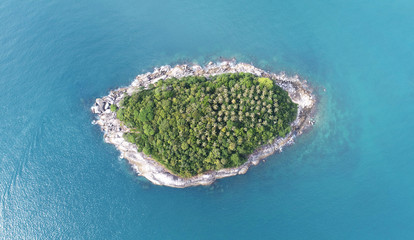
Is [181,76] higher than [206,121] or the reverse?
higher

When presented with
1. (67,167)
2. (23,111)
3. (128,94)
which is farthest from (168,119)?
(23,111)

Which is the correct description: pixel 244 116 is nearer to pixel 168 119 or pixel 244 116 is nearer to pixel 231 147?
pixel 231 147

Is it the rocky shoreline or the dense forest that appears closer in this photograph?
the dense forest

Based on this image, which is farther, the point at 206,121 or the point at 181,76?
the point at 181,76

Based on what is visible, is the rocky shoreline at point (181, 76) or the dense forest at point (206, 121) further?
the rocky shoreline at point (181, 76)
